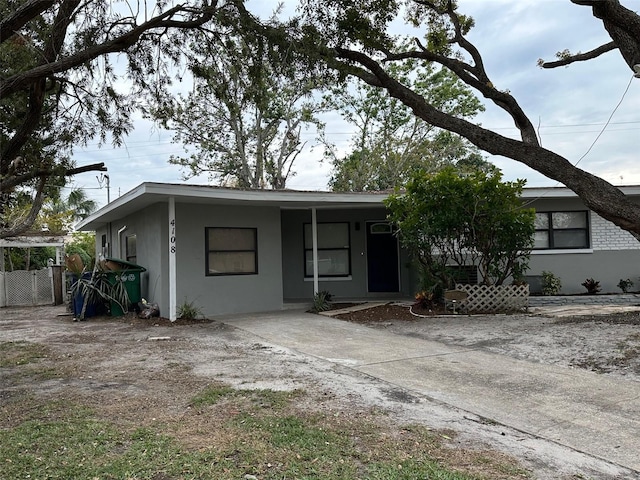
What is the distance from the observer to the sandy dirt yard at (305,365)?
4.04 metres

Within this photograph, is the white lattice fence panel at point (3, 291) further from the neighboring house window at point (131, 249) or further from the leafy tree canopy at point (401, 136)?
the leafy tree canopy at point (401, 136)

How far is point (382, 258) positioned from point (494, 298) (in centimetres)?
399

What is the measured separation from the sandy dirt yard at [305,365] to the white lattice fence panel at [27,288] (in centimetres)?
594

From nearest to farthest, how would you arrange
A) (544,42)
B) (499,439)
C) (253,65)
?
1. (499,439)
2. (253,65)
3. (544,42)

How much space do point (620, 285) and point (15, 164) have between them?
45.0 feet

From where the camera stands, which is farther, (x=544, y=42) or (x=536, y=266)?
(x=536, y=266)

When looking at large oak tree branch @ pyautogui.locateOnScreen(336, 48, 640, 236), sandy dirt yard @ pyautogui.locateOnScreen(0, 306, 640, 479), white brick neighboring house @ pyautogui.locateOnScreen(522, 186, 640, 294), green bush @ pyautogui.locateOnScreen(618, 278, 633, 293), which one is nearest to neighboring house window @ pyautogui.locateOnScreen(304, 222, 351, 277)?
sandy dirt yard @ pyautogui.locateOnScreen(0, 306, 640, 479)

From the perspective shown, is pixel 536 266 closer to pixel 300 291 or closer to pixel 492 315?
pixel 492 315

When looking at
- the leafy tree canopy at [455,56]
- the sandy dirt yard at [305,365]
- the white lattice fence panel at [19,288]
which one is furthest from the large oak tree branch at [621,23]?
the white lattice fence panel at [19,288]

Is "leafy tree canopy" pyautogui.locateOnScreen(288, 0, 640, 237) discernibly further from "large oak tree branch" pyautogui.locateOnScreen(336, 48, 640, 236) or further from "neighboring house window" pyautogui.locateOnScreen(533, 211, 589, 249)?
"neighboring house window" pyautogui.locateOnScreen(533, 211, 589, 249)

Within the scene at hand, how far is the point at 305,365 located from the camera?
6.44 meters

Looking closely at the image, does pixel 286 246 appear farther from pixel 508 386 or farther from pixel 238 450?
pixel 238 450

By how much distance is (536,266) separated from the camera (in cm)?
1357

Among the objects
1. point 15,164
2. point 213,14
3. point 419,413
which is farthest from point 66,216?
point 419,413
